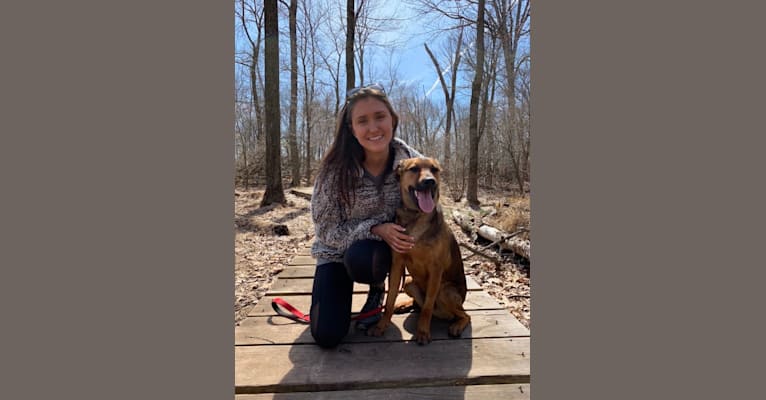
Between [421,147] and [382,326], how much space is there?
21591 millimetres

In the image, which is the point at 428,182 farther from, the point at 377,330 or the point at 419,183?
the point at 377,330

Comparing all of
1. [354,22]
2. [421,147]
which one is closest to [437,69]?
[421,147]

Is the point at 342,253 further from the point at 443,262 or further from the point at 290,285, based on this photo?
the point at 290,285

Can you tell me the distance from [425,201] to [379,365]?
1012mm

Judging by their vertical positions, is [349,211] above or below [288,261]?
above

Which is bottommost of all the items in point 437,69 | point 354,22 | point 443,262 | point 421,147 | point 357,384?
point 357,384

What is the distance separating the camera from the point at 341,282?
2570 millimetres

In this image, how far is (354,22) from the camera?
35.5ft

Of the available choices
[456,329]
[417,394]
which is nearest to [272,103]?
[456,329]

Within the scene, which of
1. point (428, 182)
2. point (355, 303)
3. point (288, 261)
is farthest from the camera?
point (288, 261)

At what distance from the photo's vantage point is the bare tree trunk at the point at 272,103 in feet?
28.9

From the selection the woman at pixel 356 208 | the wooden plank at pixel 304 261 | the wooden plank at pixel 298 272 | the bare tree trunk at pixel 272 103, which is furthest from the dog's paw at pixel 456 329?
the bare tree trunk at pixel 272 103

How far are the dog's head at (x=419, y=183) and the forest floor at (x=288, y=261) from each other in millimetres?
1072

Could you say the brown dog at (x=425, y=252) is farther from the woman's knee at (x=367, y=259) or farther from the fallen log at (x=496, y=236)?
the fallen log at (x=496, y=236)
